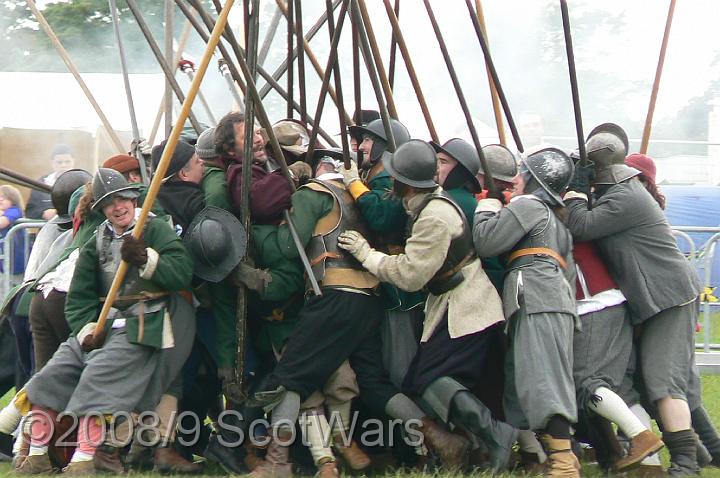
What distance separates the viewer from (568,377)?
6.23 metres

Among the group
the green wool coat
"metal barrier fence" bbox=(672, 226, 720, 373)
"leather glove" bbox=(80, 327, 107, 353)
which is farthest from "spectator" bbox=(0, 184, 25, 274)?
"metal barrier fence" bbox=(672, 226, 720, 373)

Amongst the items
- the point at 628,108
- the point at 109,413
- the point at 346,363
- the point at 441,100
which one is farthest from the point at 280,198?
the point at 628,108

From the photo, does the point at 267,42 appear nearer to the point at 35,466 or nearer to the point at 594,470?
the point at 35,466

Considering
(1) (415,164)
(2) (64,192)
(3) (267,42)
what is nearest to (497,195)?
(1) (415,164)

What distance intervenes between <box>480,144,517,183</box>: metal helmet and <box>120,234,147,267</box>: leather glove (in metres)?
1.87

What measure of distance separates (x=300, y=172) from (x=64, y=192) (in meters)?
1.54

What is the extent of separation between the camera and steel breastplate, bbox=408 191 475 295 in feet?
20.9

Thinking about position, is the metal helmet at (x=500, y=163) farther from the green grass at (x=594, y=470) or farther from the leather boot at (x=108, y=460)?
the leather boot at (x=108, y=460)

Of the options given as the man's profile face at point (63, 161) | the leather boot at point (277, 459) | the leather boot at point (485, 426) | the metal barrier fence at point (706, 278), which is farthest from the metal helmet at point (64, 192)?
the metal barrier fence at point (706, 278)

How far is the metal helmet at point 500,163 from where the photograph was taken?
22.1 feet

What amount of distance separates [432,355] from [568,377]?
700mm

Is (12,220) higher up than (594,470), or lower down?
higher up

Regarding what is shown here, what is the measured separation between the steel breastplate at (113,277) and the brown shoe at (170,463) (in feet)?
2.57

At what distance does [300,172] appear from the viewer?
679cm
